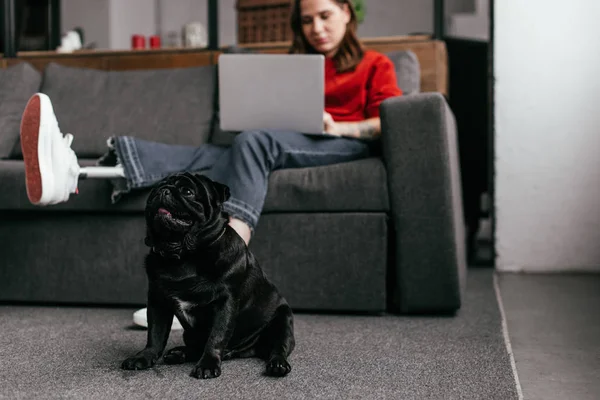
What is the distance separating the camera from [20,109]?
2.87m

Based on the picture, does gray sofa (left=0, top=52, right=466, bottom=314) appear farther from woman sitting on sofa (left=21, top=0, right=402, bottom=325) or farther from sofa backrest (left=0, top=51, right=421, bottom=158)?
sofa backrest (left=0, top=51, right=421, bottom=158)

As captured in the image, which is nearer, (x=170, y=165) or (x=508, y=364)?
(x=508, y=364)

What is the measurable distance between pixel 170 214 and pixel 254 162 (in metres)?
0.68

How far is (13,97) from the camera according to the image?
114 inches

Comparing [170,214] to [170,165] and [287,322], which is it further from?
[170,165]

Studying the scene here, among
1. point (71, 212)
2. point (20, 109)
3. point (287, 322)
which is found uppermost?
point (20, 109)

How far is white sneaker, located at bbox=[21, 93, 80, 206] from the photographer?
5.90 feet

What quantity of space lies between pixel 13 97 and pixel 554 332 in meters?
2.21

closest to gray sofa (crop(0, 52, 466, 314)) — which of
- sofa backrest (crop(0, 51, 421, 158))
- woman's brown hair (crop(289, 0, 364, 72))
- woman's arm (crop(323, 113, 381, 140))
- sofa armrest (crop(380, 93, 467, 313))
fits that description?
sofa armrest (crop(380, 93, 467, 313))

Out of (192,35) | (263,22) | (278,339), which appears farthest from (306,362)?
(192,35)

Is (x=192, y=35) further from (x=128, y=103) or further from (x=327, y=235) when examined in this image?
(x=327, y=235)

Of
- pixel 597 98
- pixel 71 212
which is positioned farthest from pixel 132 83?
pixel 597 98

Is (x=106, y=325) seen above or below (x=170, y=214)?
below

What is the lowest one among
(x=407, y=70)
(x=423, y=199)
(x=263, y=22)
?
(x=423, y=199)
